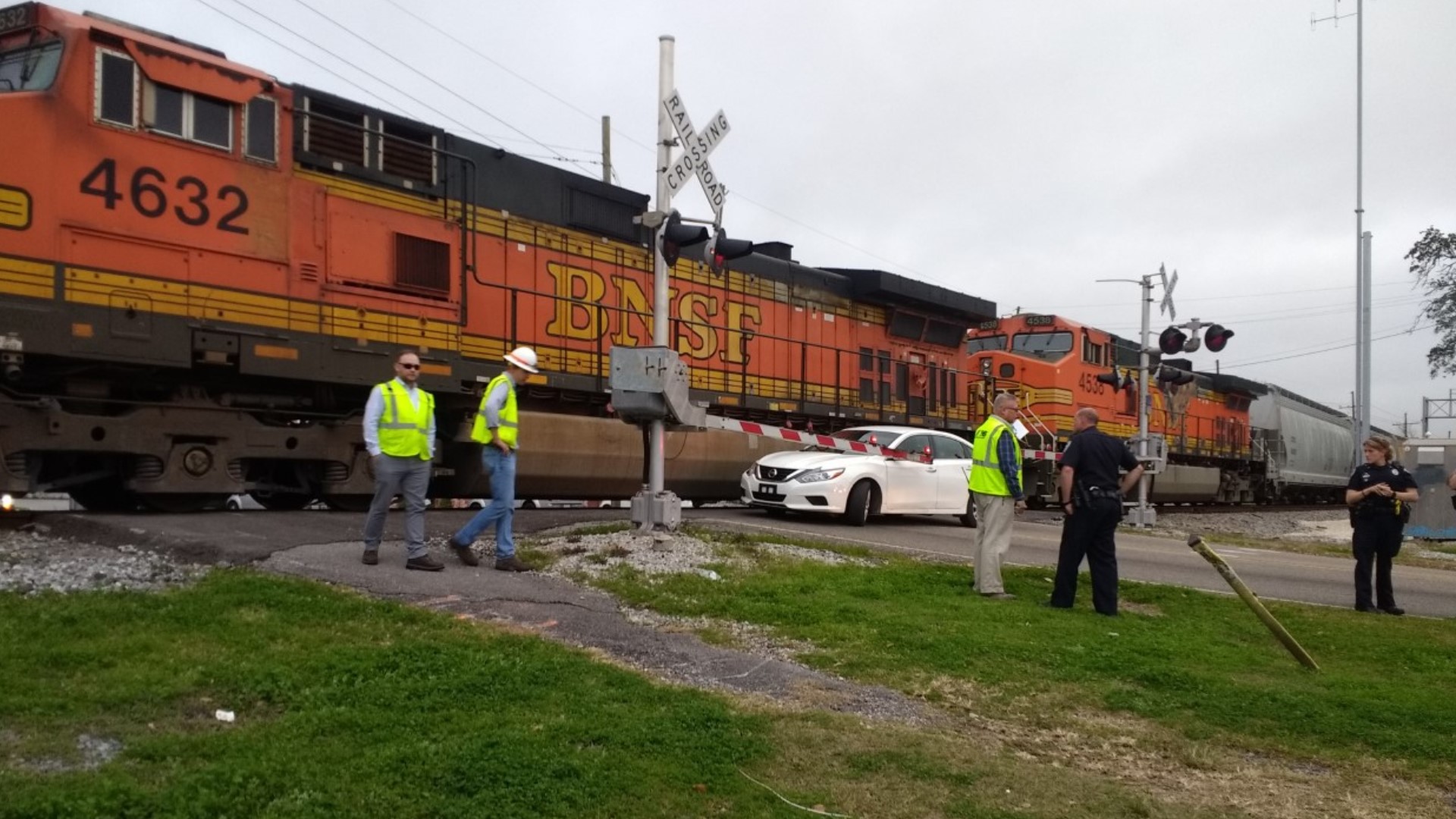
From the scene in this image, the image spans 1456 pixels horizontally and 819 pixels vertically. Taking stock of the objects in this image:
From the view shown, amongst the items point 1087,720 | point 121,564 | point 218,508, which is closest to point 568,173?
point 218,508

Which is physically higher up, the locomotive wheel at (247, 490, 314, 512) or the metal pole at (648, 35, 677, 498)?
the metal pole at (648, 35, 677, 498)

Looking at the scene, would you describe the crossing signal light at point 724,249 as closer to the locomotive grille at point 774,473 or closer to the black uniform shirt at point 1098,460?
the black uniform shirt at point 1098,460

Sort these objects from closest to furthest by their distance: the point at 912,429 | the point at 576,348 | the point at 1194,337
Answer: the point at 576,348 → the point at 912,429 → the point at 1194,337

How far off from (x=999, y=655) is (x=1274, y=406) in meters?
34.1

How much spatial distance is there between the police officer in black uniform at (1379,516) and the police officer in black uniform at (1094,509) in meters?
2.47

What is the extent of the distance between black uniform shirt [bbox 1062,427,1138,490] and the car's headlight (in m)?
5.65

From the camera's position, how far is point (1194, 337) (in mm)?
17891

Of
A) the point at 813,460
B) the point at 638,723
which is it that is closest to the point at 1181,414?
the point at 813,460

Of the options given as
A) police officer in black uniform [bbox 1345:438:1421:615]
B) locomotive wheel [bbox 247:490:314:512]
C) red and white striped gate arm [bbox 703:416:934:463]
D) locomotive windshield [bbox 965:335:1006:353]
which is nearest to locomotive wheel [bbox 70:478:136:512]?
locomotive wheel [bbox 247:490:314:512]

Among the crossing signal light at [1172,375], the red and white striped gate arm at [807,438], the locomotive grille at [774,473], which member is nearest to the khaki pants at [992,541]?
the red and white striped gate arm at [807,438]

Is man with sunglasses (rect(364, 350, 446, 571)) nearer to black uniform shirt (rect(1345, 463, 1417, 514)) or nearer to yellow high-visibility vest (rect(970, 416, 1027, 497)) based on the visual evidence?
yellow high-visibility vest (rect(970, 416, 1027, 497))

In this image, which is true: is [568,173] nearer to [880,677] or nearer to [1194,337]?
[880,677]

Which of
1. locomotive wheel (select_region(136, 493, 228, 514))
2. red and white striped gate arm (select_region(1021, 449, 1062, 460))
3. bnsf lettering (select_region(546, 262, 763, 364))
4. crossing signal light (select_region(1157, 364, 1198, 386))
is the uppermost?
bnsf lettering (select_region(546, 262, 763, 364))

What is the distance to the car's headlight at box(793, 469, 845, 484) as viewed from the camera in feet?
45.2
